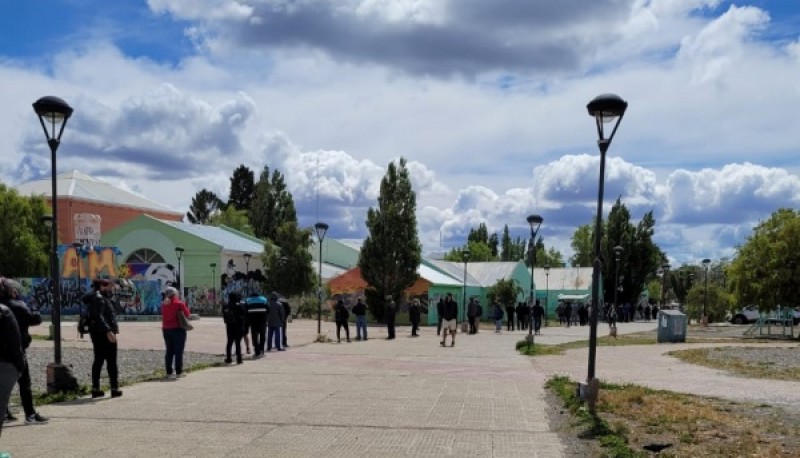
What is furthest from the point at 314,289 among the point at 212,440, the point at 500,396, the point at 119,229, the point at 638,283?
the point at 212,440

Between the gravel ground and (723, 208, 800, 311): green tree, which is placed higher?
(723, 208, 800, 311): green tree

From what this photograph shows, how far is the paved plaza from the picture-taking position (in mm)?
7805

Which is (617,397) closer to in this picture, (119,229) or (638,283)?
(119,229)

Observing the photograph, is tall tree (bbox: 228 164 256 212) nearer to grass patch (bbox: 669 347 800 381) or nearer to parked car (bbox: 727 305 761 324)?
parked car (bbox: 727 305 761 324)

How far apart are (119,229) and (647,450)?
196 ft

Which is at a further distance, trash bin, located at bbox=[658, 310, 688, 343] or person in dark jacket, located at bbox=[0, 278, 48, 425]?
trash bin, located at bbox=[658, 310, 688, 343]

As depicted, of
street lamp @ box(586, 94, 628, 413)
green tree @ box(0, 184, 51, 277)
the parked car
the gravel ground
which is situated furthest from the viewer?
green tree @ box(0, 184, 51, 277)

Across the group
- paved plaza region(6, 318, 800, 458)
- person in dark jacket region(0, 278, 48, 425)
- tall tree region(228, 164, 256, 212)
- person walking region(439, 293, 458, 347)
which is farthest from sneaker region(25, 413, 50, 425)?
tall tree region(228, 164, 256, 212)

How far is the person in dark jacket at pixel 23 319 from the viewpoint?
8.37 metres

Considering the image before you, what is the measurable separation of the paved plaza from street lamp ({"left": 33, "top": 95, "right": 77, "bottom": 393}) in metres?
0.66

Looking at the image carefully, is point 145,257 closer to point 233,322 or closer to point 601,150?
point 233,322

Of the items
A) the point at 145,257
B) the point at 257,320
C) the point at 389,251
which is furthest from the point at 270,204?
the point at 257,320

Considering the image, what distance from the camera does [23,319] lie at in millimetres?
8609

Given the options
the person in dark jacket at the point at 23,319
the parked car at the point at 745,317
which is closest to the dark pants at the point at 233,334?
the person in dark jacket at the point at 23,319
